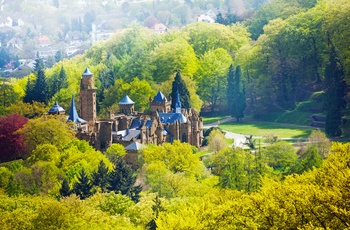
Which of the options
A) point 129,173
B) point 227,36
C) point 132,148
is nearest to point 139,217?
point 129,173

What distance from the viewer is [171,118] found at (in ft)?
263

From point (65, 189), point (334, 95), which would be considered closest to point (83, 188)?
point (65, 189)

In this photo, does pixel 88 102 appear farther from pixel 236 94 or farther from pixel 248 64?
pixel 248 64

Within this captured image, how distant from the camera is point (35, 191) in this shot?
58.5 m

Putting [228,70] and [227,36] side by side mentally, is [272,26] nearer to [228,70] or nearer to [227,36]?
[228,70]

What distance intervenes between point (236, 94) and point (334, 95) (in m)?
18.0

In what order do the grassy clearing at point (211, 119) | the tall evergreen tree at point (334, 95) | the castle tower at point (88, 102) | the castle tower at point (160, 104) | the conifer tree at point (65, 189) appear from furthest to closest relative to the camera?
1. the grassy clearing at point (211, 119)
2. the castle tower at point (160, 104)
3. the castle tower at point (88, 102)
4. the tall evergreen tree at point (334, 95)
5. the conifer tree at point (65, 189)

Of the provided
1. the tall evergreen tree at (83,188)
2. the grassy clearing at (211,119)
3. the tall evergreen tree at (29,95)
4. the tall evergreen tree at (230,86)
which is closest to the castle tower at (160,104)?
the grassy clearing at (211,119)

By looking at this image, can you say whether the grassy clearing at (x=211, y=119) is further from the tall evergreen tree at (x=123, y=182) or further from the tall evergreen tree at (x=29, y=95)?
the tall evergreen tree at (x=123, y=182)

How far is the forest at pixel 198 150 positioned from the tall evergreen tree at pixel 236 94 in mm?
281

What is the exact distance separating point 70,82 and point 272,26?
28263 millimetres

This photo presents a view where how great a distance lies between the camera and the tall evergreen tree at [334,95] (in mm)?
75750

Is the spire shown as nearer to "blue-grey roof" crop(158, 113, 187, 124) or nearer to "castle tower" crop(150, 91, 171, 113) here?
"castle tower" crop(150, 91, 171, 113)

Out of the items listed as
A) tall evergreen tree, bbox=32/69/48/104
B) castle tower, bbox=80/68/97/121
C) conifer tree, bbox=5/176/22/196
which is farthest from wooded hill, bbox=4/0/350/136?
conifer tree, bbox=5/176/22/196
